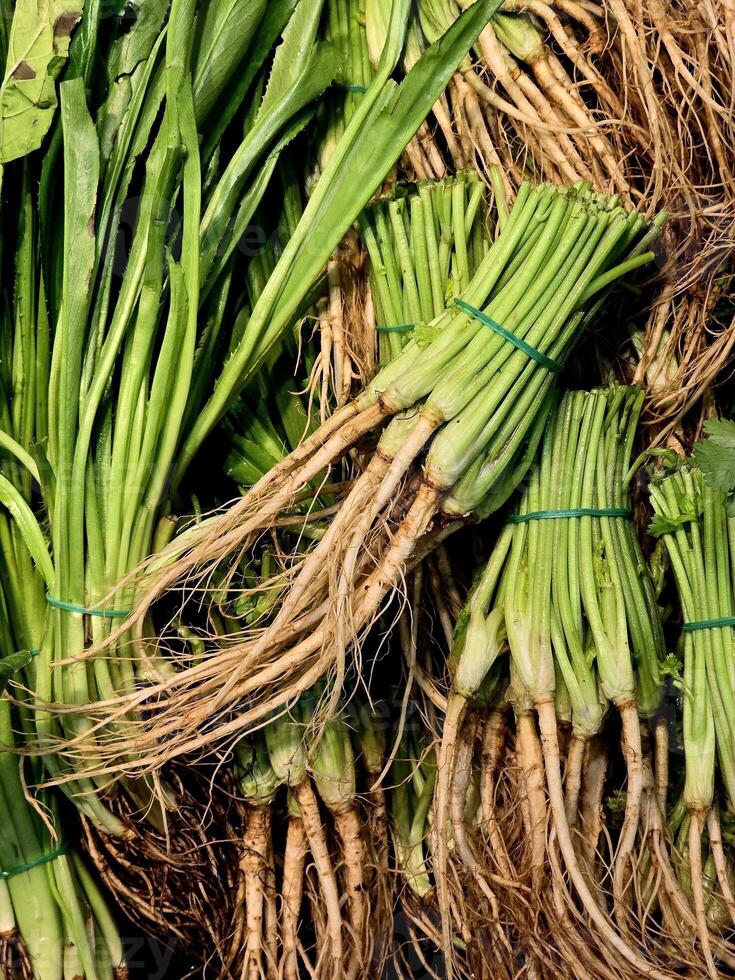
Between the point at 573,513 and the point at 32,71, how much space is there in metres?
0.82

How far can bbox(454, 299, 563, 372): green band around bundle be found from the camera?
0.95 meters

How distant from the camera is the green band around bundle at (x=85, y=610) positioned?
971 millimetres

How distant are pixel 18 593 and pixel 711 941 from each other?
0.92 metres

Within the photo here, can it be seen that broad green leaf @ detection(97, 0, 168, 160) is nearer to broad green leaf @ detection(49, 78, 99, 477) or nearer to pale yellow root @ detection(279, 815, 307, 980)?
broad green leaf @ detection(49, 78, 99, 477)

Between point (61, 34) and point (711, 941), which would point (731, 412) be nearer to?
point (711, 941)

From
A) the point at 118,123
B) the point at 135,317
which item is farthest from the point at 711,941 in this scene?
the point at 118,123

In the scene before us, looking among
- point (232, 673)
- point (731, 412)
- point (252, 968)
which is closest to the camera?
point (232, 673)

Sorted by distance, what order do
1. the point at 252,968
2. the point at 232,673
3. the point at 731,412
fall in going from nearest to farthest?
the point at 232,673
the point at 252,968
the point at 731,412

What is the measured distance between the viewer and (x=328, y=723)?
3.44ft

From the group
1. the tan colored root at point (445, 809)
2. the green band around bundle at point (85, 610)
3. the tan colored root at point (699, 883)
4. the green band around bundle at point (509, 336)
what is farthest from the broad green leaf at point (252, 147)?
the tan colored root at point (699, 883)

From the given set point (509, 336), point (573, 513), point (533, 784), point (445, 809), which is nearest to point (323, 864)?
point (445, 809)

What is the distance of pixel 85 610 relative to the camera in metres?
0.97

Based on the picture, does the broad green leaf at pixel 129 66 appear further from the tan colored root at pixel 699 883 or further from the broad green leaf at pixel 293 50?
the tan colored root at pixel 699 883

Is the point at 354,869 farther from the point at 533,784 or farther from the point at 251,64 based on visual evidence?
the point at 251,64
